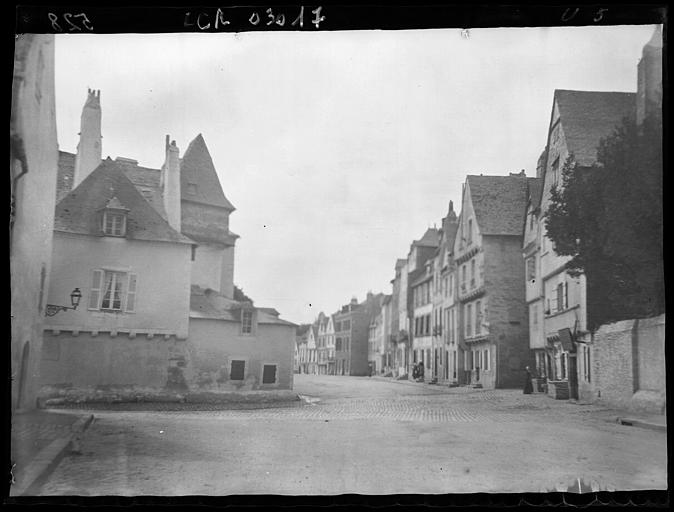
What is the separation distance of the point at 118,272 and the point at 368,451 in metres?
2.73

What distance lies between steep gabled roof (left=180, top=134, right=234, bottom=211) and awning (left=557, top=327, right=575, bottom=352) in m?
3.34

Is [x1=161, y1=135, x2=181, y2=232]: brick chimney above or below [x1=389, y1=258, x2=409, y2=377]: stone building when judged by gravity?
above

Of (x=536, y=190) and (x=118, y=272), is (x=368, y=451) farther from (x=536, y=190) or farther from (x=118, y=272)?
(x=536, y=190)

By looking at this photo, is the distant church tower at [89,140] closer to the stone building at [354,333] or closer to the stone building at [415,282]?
the stone building at [354,333]

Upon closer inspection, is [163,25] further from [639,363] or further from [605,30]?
[639,363]

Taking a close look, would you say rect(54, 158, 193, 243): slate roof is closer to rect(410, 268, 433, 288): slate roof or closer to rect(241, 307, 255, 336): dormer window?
rect(241, 307, 255, 336): dormer window

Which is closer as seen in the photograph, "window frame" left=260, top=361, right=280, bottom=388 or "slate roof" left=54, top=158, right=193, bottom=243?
"slate roof" left=54, top=158, right=193, bottom=243

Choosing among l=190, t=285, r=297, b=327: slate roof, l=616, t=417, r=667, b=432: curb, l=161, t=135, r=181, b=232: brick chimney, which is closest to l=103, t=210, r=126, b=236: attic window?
l=161, t=135, r=181, b=232: brick chimney

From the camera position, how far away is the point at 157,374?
554cm

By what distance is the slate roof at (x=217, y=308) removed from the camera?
A: 18.6 ft

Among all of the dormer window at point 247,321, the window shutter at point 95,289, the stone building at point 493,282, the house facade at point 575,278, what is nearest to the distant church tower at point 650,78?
the house facade at point 575,278

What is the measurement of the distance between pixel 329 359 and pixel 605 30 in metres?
4.04

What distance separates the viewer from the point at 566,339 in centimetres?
569

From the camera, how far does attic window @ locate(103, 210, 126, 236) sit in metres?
5.51
